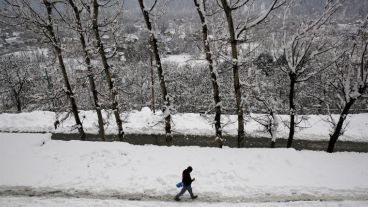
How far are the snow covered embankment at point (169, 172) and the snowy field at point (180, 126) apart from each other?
1136 centimetres

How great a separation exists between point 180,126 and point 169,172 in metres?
14.4

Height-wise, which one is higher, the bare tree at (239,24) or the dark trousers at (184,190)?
the bare tree at (239,24)

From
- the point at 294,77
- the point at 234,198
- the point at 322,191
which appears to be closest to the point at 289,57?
the point at 294,77

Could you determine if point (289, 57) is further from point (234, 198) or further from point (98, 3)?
point (98, 3)

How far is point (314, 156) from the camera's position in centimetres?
1453

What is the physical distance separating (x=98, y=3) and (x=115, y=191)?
8.25m

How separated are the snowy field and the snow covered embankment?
447 inches

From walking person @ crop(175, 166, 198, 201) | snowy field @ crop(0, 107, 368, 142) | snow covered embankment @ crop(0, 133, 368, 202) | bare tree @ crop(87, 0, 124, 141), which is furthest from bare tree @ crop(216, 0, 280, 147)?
snowy field @ crop(0, 107, 368, 142)

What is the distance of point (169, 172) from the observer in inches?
514

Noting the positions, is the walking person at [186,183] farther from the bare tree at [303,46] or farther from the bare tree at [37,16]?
the bare tree at [37,16]

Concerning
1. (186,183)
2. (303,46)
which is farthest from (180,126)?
(186,183)

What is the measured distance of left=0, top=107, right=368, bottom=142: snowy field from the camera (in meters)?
26.4

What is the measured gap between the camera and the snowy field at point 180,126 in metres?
26.4

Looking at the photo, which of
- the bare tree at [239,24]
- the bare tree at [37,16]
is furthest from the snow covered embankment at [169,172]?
the bare tree at [37,16]
